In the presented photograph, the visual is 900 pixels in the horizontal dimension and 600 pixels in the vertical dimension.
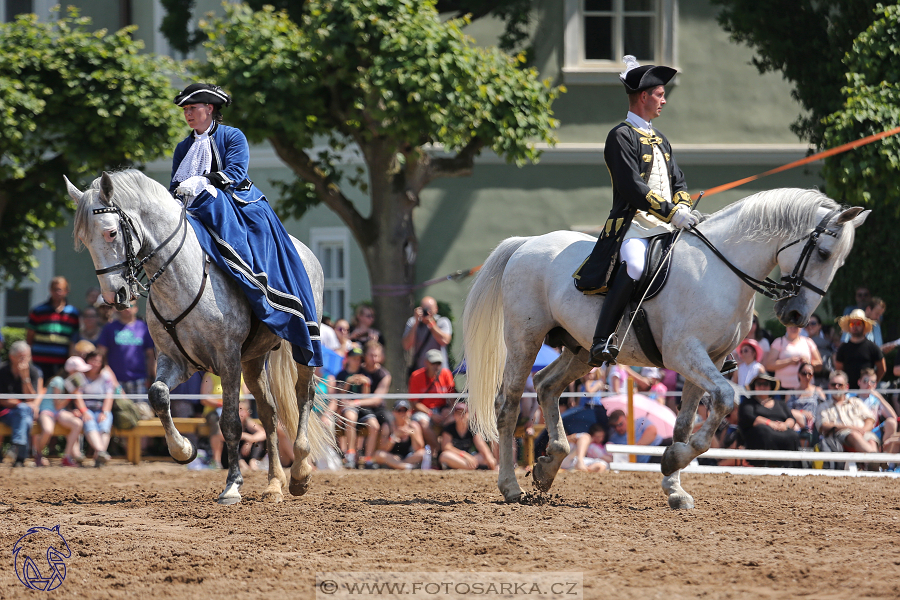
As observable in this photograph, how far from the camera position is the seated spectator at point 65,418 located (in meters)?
11.4

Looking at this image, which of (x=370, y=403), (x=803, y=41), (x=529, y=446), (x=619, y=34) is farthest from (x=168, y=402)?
(x=619, y=34)

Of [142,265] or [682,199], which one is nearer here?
[142,265]

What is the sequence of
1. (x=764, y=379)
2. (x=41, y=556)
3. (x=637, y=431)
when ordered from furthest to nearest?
1. (x=637, y=431)
2. (x=764, y=379)
3. (x=41, y=556)

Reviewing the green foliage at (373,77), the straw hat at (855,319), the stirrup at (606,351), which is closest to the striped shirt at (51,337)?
the green foliage at (373,77)

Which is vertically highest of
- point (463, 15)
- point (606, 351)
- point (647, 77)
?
point (463, 15)

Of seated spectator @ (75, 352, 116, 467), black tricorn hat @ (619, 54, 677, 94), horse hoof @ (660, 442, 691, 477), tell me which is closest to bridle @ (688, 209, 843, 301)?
horse hoof @ (660, 442, 691, 477)

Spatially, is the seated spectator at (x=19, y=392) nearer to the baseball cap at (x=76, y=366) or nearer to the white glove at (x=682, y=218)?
the baseball cap at (x=76, y=366)

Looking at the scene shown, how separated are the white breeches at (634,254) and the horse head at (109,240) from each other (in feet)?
10.2

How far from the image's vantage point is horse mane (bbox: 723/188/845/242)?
20.2 ft

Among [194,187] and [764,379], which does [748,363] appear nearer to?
[764,379]

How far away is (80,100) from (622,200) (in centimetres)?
859

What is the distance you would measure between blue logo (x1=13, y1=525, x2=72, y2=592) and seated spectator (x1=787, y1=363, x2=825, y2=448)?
22.4 ft

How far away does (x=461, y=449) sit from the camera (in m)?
10.9

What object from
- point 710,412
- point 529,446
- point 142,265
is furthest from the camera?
point 529,446
